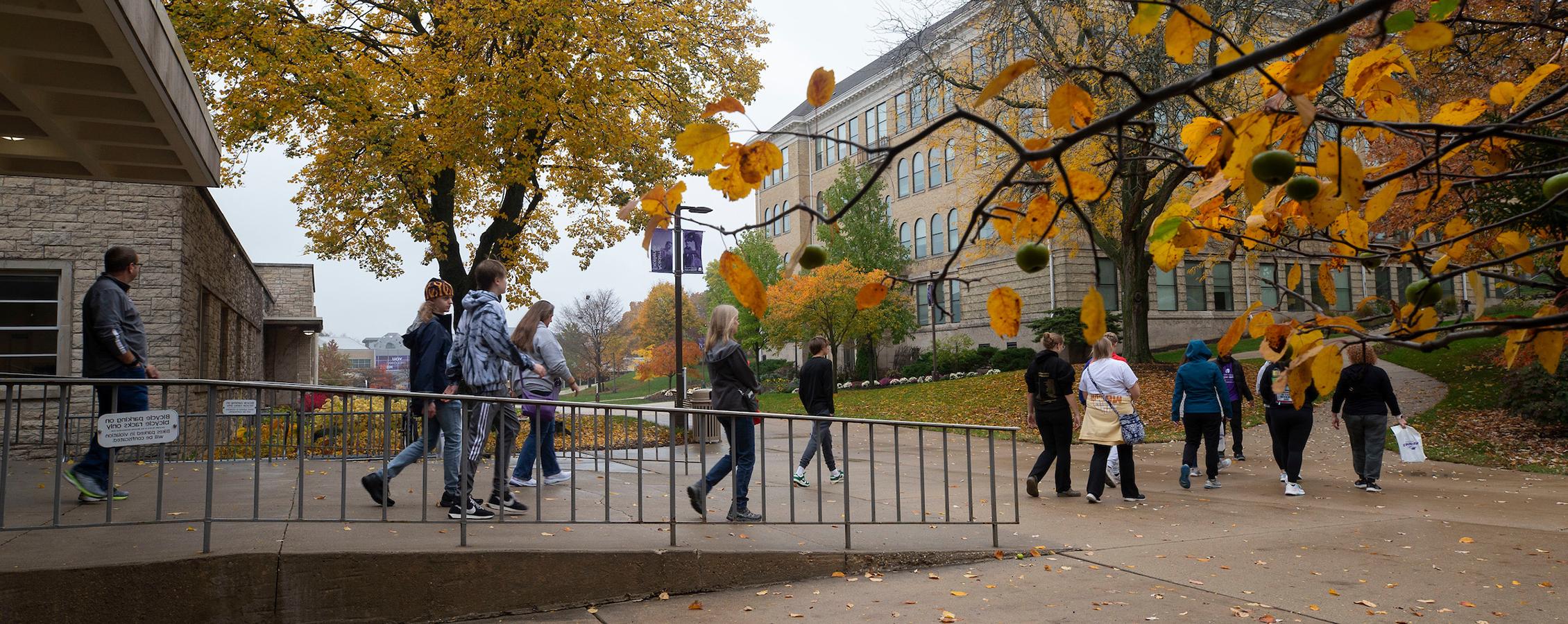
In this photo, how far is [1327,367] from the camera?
1979 millimetres

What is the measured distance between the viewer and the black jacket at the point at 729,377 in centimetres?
798

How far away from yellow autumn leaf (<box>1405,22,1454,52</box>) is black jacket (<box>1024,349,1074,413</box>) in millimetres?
8026

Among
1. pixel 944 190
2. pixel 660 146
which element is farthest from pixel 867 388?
pixel 660 146

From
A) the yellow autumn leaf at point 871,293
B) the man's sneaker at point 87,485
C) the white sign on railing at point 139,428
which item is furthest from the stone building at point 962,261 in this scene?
the yellow autumn leaf at point 871,293

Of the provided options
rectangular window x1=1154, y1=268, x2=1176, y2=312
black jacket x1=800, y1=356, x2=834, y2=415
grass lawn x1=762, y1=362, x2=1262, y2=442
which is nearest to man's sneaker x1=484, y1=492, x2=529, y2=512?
black jacket x1=800, y1=356, x2=834, y2=415

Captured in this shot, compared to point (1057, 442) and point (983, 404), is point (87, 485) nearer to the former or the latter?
point (1057, 442)

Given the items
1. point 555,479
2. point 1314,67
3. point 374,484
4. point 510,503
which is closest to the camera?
point 1314,67

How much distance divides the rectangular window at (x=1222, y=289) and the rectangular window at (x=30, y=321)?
139ft

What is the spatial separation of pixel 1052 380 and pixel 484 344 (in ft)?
Result: 18.0

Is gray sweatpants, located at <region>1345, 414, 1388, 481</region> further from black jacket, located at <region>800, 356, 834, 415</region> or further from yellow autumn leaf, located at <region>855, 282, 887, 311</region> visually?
yellow autumn leaf, located at <region>855, 282, 887, 311</region>

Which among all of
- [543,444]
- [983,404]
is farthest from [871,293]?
[983,404]

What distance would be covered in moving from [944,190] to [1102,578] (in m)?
44.7

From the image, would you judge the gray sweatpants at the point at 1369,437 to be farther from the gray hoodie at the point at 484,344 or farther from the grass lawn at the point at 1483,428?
the gray hoodie at the point at 484,344

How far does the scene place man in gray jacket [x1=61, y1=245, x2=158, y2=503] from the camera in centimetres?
661
